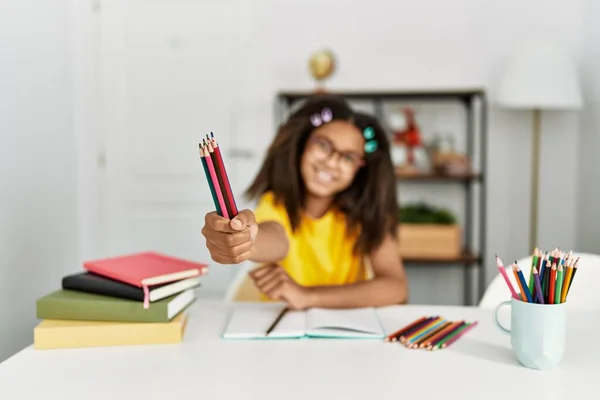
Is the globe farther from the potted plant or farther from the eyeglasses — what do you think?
the eyeglasses

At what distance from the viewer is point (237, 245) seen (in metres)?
0.97

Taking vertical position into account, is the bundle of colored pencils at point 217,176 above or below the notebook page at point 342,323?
above

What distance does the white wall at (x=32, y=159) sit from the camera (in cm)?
118

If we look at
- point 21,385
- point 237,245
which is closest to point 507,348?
point 237,245

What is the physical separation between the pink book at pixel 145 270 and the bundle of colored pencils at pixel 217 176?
0.85 ft

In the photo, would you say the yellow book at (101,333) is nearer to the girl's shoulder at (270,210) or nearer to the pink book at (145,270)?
the pink book at (145,270)

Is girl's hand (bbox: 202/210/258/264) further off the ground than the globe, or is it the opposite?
the globe

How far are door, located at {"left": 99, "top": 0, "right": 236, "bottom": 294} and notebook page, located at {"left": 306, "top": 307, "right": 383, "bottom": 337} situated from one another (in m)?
2.25

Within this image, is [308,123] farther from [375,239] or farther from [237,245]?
[237,245]

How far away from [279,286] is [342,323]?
0.54 ft

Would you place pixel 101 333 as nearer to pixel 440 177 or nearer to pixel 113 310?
pixel 113 310

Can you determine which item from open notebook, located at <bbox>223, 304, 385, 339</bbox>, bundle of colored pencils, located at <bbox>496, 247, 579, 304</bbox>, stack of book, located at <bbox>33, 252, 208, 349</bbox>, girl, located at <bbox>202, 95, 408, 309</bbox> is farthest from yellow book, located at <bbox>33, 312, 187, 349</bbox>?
bundle of colored pencils, located at <bbox>496, 247, 579, 304</bbox>

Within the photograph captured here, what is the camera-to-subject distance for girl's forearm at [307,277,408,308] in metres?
1.31

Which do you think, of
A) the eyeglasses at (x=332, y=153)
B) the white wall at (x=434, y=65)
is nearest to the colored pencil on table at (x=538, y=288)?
the eyeglasses at (x=332, y=153)
